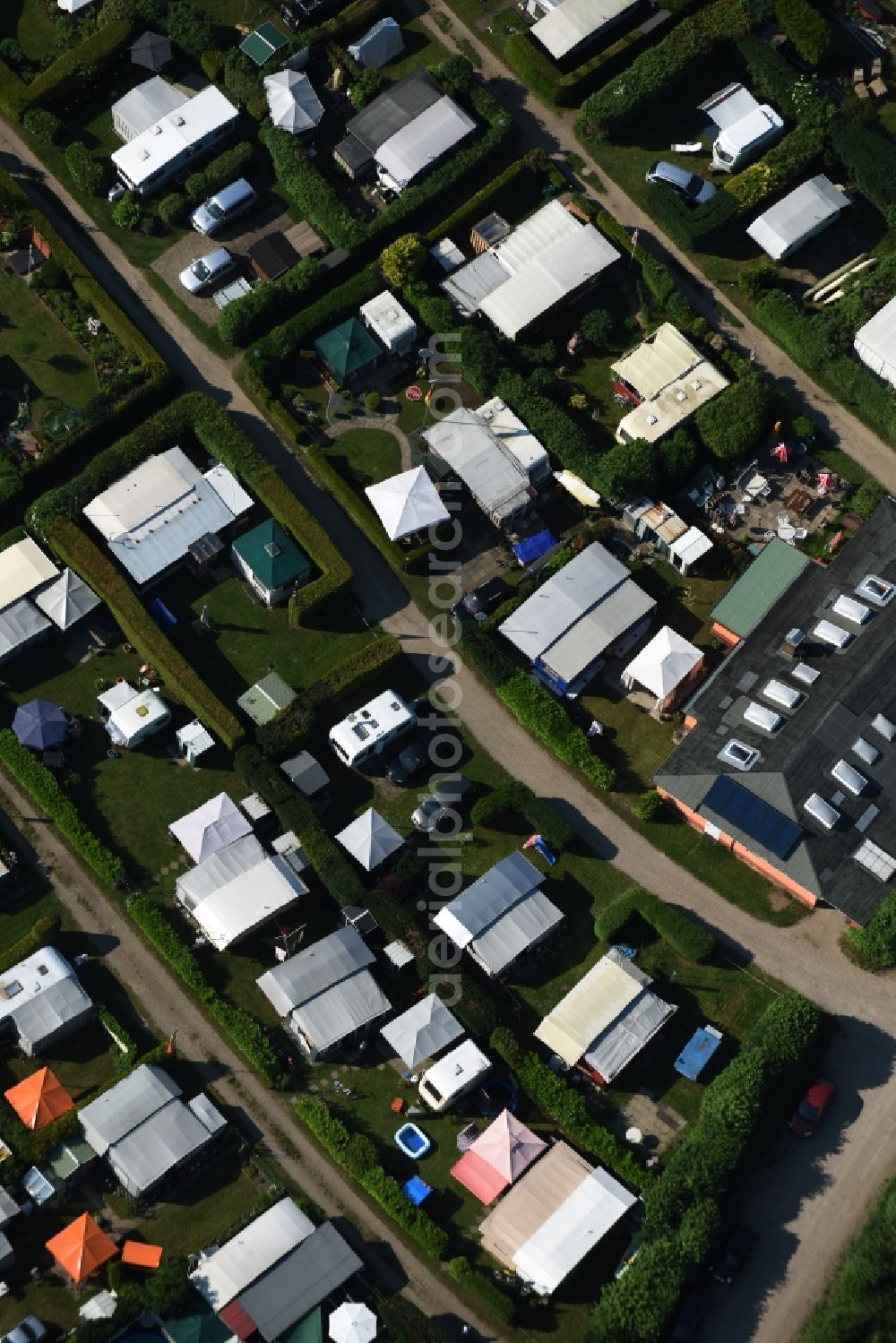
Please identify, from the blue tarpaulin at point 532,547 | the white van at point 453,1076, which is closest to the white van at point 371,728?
the blue tarpaulin at point 532,547

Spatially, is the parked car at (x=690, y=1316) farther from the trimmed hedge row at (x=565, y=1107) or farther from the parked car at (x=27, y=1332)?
the parked car at (x=27, y=1332)

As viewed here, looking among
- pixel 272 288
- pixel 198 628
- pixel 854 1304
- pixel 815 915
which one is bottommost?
pixel 854 1304

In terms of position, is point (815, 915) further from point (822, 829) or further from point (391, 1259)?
point (391, 1259)

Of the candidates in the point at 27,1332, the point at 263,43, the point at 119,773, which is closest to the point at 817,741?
the point at 119,773

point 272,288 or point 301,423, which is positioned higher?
point 272,288

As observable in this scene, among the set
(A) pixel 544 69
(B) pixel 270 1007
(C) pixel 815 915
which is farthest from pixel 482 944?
(A) pixel 544 69

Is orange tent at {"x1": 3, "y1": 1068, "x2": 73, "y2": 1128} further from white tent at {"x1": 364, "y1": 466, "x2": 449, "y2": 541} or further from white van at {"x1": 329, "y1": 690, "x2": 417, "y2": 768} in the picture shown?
white tent at {"x1": 364, "y1": 466, "x2": 449, "y2": 541}
